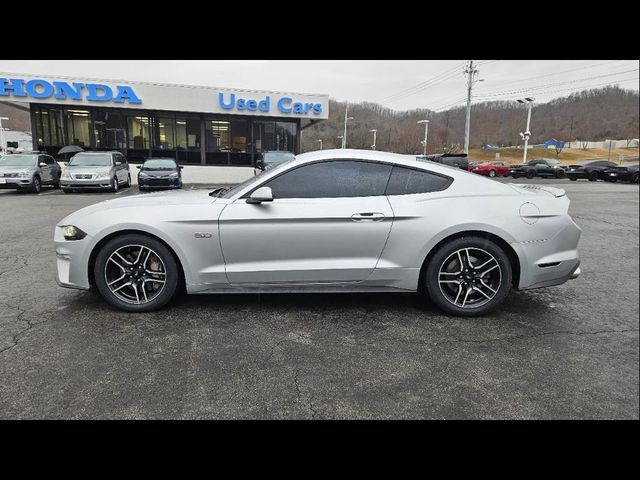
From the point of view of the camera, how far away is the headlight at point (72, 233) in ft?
12.4

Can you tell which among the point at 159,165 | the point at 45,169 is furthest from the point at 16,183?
the point at 159,165

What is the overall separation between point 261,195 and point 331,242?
725 mm

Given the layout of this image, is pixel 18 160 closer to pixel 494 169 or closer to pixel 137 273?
pixel 137 273

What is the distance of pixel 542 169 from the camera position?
37.1 m

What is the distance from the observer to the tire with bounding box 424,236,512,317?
3736 mm

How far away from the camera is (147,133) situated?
25.2m

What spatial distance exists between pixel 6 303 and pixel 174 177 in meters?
13.2

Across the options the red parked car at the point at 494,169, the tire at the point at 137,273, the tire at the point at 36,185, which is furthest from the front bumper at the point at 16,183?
the red parked car at the point at 494,169

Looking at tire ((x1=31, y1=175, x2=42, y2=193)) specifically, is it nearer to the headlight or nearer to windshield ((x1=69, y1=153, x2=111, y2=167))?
windshield ((x1=69, y1=153, x2=111, y2=167))

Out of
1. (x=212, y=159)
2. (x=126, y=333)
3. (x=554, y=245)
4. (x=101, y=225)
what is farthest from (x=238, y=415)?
(x=212, y=159)

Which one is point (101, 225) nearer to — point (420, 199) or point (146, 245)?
point (146, 245)

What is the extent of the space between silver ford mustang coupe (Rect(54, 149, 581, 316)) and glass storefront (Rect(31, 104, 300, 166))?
23.5 meters

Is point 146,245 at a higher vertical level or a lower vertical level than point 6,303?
higher

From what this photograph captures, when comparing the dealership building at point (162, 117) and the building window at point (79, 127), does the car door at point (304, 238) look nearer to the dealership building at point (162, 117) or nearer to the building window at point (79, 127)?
the dealership building at point (162, 117)
